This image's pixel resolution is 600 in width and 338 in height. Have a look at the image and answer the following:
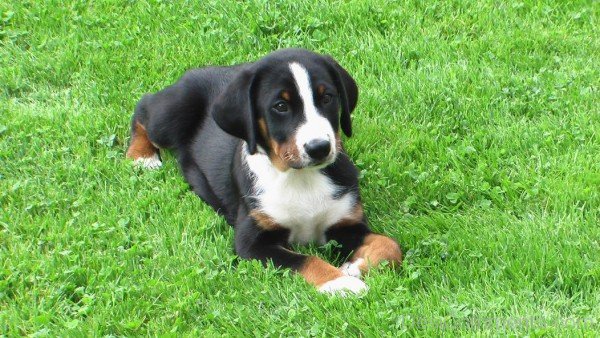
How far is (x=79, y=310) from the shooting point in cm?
457

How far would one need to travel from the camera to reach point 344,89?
5066 millimetres

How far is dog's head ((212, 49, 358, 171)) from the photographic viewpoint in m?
4.71

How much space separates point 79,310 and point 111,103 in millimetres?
2612

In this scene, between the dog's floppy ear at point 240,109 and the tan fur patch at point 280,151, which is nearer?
the tan fur patch at point 280,151

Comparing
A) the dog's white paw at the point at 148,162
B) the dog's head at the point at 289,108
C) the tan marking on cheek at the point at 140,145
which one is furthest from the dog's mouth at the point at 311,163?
the tan marking on cheek at the point at 140,145

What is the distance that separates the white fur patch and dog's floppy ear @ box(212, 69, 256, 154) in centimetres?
26

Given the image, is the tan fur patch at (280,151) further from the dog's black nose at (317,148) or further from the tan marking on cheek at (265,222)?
the tan marking on cheek at (265,222)

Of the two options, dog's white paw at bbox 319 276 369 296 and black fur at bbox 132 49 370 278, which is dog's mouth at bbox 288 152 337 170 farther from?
dog's white paw at bbox 319 276 369 296

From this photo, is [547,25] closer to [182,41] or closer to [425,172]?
[425,172]

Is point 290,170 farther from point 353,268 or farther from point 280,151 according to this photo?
point 353,268

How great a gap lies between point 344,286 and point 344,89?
3.66ft

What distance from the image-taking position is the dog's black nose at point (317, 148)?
15.2 ft

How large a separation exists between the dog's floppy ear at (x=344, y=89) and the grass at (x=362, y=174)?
1.85 feet

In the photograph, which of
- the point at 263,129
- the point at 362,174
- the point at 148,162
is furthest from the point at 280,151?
the point at 148,162
